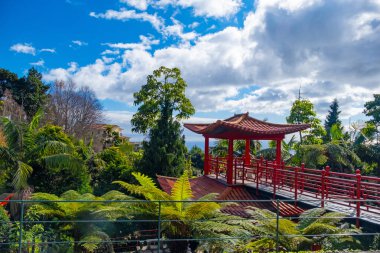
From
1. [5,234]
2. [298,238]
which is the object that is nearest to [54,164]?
Answer: [5,234]

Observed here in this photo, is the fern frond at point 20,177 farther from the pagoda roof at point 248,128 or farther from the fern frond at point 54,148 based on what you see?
the pagoda roof at point 248,128

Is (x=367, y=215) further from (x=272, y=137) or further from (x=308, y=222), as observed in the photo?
(x=272, y=137)

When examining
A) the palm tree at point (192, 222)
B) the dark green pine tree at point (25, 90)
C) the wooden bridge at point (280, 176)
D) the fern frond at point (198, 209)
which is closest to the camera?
the palm tree at point (192, 222)

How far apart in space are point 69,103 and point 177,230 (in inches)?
1301

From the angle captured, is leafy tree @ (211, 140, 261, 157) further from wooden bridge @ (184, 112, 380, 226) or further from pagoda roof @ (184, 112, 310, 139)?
pagoda roof @ (184, 112, 310, 139)

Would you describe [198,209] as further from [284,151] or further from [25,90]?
[25,90]

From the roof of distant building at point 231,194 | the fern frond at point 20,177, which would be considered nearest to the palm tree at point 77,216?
the fern frond at point 20,177

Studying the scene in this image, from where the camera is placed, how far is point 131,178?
18141mm

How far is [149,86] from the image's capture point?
23906 millimetres

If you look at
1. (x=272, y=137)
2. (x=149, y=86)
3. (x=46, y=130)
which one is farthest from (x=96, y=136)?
(x=272, y=137)

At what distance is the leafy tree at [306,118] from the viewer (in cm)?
2494

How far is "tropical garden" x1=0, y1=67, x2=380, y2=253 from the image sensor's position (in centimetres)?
685

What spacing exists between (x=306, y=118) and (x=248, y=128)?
49.3ft

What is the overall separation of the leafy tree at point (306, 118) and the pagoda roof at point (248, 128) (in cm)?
1232
